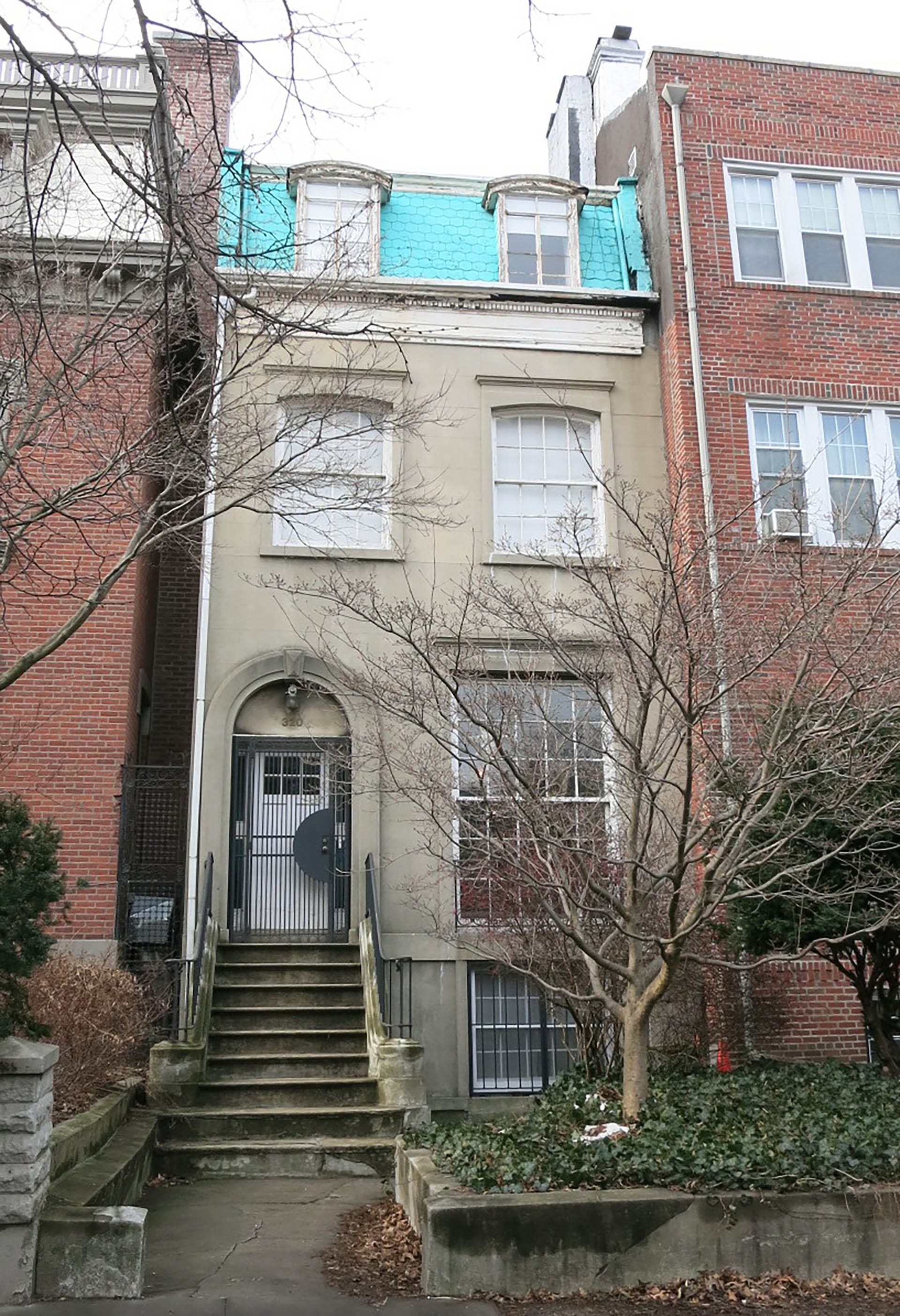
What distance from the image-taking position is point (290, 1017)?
1141 cm

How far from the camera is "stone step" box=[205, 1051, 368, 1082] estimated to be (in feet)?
34.8

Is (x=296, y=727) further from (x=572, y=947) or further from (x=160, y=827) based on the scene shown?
(x=572, y=947)

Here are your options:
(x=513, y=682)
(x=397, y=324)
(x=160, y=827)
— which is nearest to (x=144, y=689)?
(x=160, y=827)

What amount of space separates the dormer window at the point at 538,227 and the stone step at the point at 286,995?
29.6 feet

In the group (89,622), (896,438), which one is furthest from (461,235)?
(89,622)

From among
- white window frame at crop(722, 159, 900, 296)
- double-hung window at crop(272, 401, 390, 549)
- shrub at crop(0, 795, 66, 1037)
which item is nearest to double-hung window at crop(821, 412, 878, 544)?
white window frame at crop(722, 159, 900, 296)

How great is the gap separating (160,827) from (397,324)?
6549 millimetres

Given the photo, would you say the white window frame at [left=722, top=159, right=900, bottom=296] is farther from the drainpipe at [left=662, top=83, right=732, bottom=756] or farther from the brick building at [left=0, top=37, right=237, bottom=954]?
the brick building at [left=0, top=37, right=237, bottom=954]

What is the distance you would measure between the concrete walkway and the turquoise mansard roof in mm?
10400

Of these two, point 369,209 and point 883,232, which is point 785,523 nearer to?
point 883,232

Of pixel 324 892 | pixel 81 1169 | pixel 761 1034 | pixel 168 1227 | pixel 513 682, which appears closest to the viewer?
pixel 81 1169

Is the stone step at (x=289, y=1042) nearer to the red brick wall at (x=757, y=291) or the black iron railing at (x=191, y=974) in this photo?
the black iron railing at (x=191, y=974)

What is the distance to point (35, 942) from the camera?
21.0ft

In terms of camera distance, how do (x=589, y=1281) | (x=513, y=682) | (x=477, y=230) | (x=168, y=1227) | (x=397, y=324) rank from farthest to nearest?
(x=477, y=230) < (x=397, y=324) < (x=513, y=682) < (x=168, y=1227) < (x=589, y=1281)
